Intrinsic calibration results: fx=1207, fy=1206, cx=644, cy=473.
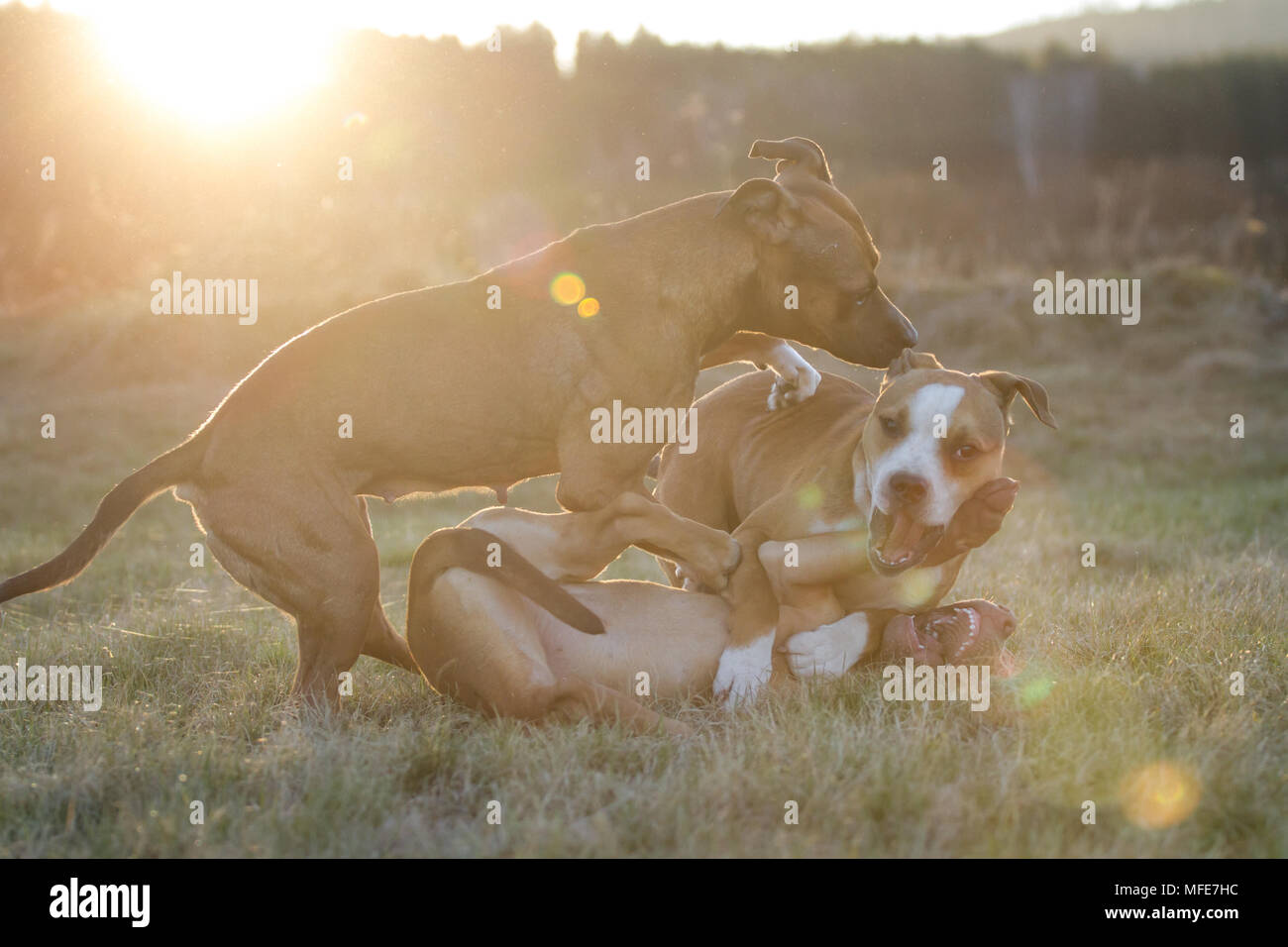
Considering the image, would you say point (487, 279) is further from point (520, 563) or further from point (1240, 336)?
point (1240, 336)

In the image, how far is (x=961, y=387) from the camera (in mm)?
4379

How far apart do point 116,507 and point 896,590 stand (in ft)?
9.41

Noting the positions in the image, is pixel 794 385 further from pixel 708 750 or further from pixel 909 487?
pixel 708 750

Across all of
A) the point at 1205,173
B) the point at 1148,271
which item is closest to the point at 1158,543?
the point at 1148,271

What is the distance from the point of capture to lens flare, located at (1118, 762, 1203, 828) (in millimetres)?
3318

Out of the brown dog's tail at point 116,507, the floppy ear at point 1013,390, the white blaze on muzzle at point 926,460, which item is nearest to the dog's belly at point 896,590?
the white blaze on muzzle at point 926,460

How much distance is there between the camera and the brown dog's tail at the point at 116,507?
13.6 feet

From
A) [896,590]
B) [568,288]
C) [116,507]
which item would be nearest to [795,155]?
[568,288]

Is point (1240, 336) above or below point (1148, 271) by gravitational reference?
below

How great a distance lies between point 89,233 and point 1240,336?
15894 millimetres

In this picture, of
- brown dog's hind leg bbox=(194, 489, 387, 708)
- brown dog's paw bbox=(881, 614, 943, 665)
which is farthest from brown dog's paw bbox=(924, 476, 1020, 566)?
brown dog's hind leg bbox=(194, 489, 387, 708)

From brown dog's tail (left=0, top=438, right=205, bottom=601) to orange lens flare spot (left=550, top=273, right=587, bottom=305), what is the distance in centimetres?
141

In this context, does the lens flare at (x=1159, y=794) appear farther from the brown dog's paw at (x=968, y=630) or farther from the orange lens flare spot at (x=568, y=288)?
the orange lens flare spot at (x=568, y=288)
